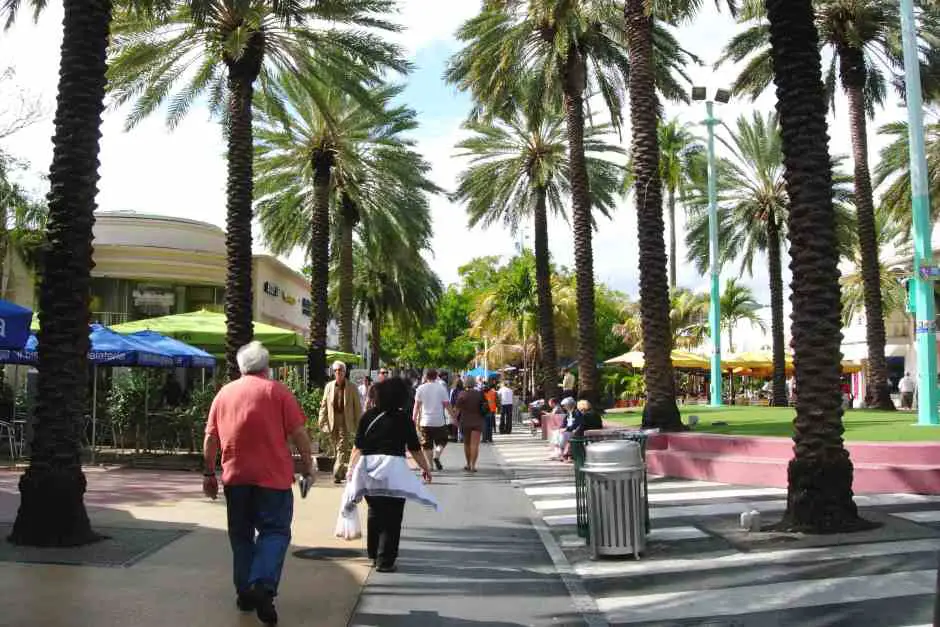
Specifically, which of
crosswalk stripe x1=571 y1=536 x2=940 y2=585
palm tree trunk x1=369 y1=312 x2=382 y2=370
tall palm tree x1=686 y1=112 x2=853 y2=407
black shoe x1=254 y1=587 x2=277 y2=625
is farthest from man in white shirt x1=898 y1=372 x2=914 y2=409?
black shoe x1=254 y1=587 x2=277 y2=625

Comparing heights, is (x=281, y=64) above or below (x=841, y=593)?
above

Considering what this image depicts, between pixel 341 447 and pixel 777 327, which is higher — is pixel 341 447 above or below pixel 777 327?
below

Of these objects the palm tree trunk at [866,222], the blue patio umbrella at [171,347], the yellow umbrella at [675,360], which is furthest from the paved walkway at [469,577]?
the yellow umbrella at [675,360]

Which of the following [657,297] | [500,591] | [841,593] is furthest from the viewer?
[657,297]

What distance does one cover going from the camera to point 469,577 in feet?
24.5

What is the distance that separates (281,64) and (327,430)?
8.80 m

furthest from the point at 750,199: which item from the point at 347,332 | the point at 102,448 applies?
the point at 102,448

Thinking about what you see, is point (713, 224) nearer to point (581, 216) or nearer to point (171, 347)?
point (581, 216)

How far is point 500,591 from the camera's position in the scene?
6980mm

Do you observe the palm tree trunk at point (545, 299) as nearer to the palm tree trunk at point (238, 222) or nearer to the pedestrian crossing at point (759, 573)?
the palm tree trunk at point (238, 222)

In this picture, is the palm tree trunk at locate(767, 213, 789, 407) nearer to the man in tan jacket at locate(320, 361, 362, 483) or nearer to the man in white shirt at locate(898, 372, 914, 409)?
the man in white shirt at locate(898, 372, 914, 409)

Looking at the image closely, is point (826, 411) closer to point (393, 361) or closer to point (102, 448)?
point (102, 448)

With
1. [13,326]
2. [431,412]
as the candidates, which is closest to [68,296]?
[13,326]

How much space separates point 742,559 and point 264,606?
4.40m
